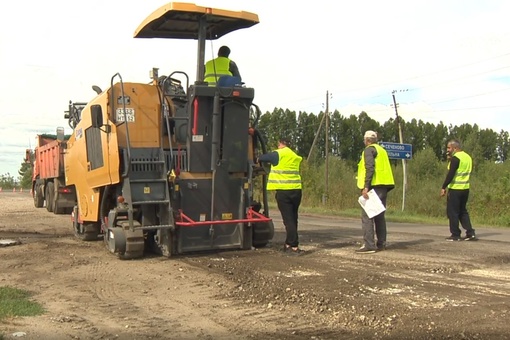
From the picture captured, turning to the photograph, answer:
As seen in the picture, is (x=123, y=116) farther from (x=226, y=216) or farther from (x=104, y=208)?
(x=226, y=216)

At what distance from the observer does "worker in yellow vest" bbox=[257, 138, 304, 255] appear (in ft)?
28.7

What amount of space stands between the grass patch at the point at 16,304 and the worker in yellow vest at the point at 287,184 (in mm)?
4000

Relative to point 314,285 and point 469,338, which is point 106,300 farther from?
point 469,338

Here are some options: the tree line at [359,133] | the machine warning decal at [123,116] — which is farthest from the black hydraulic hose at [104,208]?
the tree line at [359,133]

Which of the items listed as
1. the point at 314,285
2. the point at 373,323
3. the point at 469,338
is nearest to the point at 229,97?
the point at 314,285

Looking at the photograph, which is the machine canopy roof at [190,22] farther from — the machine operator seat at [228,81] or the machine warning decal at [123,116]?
the machine warning decal at [123,116]

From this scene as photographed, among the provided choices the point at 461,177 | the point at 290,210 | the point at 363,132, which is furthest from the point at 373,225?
the point at 363,132

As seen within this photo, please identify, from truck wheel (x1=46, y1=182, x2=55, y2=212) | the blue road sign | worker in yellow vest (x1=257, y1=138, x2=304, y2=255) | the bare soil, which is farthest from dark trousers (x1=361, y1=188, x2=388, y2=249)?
the blue road sign

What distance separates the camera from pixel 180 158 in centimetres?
865

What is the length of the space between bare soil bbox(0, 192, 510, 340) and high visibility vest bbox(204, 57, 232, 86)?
2786 millimetres

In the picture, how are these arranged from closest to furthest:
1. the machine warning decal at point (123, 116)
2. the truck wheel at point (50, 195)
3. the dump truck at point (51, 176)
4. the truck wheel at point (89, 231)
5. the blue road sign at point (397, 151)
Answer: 1. the machine warning decal at point (123, 116)
2. the truck wheel at point (89, 231)
3. the dump truck at point (51, 176)
4. the truck wheel at point (50, 195)
5. the blue road sign at point (397, 151)

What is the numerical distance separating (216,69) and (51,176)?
11058 mm

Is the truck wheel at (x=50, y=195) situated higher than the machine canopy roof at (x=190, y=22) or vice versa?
the machine canopy roof at (x=190, y=22)

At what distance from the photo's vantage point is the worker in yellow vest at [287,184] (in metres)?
8.75
